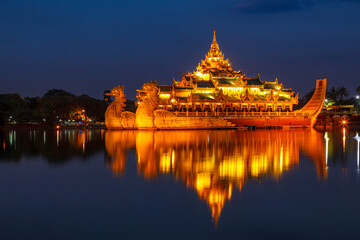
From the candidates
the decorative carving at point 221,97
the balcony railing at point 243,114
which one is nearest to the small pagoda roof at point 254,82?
the decorative carving at point 221,97

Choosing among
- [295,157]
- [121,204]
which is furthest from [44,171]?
[295,157]

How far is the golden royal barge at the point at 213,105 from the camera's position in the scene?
1658 inches

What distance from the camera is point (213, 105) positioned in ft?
155

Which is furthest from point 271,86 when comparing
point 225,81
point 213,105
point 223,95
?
point 213,105

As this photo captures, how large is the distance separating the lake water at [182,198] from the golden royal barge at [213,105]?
25.6m

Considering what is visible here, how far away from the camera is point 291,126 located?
4700cm

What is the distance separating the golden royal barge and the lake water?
25.6 meters

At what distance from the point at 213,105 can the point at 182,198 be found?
3826 centimetres

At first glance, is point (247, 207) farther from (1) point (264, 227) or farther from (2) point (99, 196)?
(2) point (99, 196)

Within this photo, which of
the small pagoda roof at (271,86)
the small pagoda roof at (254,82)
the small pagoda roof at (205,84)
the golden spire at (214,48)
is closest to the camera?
the small pagoda roof at (205,84)

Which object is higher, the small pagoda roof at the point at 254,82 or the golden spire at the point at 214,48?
the golden spire at the point at 214,48

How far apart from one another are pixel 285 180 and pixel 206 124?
32.0m

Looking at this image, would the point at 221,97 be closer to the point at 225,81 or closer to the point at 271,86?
the point at 225,81

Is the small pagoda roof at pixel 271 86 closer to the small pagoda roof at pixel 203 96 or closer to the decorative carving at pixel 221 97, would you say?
the decorative carving at pixel 221 97
